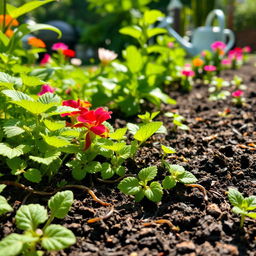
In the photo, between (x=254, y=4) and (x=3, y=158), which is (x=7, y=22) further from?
(x=254, y=4)

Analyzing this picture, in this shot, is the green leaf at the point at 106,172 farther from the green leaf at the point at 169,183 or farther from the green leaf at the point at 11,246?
the green leaf at the point at 11,246

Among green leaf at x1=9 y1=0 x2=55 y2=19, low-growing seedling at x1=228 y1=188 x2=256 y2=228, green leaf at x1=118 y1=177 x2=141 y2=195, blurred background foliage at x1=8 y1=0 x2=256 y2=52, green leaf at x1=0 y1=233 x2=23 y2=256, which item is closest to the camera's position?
green leaf at x1=0 y1=233 x2=23 y2=256

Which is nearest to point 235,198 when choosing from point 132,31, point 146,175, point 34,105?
point 146,175

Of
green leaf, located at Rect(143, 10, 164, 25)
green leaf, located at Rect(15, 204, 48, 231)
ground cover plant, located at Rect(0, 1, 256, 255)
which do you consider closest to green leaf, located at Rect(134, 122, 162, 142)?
ground cover plant, located at Rect(0, 1, 256, 255)

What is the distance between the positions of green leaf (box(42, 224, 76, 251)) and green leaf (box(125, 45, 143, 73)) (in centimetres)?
164

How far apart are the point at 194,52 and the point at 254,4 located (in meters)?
10.5

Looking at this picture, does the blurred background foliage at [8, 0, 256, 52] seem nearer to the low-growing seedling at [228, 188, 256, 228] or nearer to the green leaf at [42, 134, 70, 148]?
the green leaf at [42, 134, 70, 148]

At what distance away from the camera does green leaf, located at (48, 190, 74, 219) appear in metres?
1.13

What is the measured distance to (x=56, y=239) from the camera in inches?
38.6

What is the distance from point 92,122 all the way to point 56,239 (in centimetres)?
52

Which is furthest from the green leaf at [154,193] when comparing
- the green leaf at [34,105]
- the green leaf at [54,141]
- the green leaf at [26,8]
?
the green leaf at [26,8]

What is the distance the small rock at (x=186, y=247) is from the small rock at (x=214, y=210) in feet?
0.68

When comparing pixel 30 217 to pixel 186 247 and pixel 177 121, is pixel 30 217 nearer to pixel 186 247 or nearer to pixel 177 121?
pixel 186 247

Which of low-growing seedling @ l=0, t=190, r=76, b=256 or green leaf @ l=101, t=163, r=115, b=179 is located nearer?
low-growing seedling @ l=0, t=190, r=76, b=256
